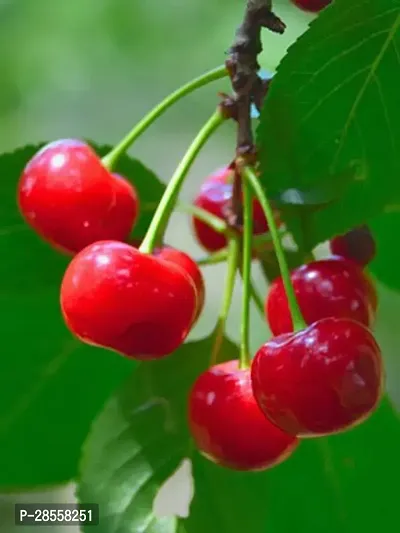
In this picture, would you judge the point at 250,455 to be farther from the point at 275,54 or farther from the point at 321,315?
the point at 275,54

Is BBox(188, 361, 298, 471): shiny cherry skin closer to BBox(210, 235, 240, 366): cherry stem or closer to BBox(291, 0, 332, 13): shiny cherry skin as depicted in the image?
BBox(210, 235, 240, 366): cherry stem

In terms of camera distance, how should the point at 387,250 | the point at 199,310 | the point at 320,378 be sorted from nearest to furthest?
the point at 320,378 → the point at 199,310 → the point at 387,250

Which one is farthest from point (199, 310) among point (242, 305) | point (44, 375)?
point (44, 375)

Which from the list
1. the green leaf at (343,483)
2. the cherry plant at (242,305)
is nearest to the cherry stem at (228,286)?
the cherry plant at (242,305)

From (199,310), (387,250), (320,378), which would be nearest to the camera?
(320,378)

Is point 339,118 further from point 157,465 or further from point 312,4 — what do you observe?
point 157,465

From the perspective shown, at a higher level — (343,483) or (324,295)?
(324,295)
